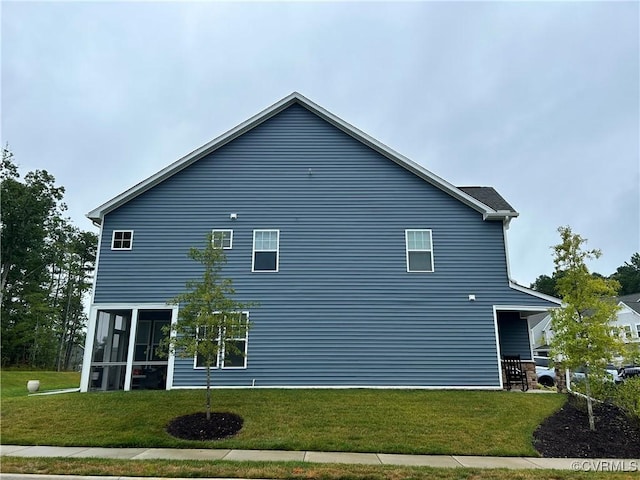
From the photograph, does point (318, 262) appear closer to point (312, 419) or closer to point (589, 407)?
point (312, 419)

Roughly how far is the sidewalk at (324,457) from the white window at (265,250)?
6.56 m

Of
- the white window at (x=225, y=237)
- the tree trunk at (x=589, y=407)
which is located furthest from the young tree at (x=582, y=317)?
the white window at (x=225, y=237)

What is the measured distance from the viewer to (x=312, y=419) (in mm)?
9430

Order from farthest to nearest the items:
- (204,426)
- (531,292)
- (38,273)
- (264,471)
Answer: (38,273) → (531,292) → (204,426) → (264,471)

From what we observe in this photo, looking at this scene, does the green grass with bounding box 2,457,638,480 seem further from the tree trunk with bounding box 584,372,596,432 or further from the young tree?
the young tree

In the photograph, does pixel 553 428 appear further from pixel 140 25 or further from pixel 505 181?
pixel 505 181

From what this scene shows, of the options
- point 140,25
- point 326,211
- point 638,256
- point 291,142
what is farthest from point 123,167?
point 638,256

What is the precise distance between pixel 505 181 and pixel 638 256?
219ft

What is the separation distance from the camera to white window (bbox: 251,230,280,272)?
44.6 feet

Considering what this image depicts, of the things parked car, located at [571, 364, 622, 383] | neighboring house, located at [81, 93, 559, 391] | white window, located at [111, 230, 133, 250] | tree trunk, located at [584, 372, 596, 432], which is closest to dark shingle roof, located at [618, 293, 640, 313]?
parked car, located at [571, 364, 622, 383]

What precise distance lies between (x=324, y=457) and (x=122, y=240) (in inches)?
397

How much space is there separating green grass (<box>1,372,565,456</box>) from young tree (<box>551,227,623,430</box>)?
1730 millimetres

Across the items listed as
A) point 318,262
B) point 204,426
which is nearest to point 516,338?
point 318,262

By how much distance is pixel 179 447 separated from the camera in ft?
26.2
